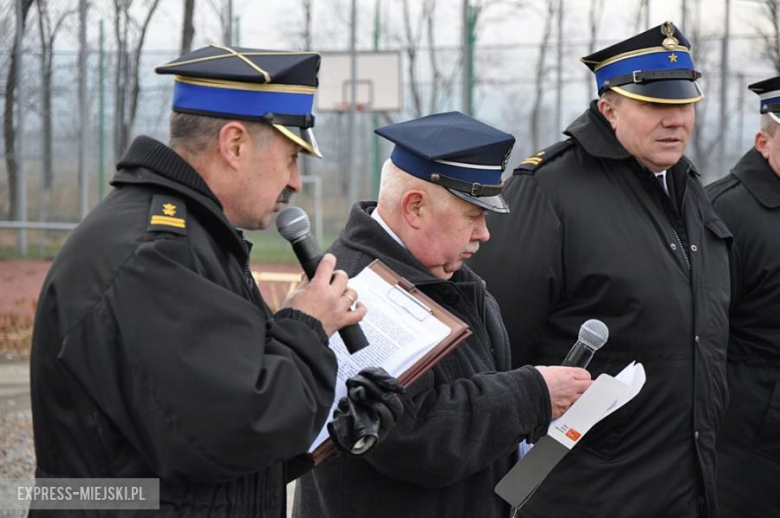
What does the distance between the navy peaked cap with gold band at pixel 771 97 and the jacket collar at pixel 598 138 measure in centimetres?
83

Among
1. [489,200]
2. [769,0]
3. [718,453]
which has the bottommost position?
[718,453]

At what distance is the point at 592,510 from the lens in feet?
12.1

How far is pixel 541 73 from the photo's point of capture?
15586 millimetres

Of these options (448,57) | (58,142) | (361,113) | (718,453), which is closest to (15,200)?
(58,142)

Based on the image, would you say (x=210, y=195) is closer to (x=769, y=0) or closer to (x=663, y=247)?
(x=663, y=247)

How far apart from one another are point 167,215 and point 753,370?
3073 mm

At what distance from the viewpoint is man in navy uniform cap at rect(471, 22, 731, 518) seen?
12.1ft

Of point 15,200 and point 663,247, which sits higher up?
point 663,247

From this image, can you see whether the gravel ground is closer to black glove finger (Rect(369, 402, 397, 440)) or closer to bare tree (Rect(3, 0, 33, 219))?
black glove finger (Rect(369, 402, 397, 440))

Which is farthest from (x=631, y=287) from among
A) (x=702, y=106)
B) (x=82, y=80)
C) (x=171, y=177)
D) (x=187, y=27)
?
(x=702, y=106)

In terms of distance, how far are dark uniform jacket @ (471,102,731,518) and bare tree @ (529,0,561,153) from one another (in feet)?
38.7

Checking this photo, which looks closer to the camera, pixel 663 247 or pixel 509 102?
pixel 663 247

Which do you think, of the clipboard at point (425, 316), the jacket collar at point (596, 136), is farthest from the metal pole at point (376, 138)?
the clipboard at point (425, 316)

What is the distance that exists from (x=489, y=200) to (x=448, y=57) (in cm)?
1246
